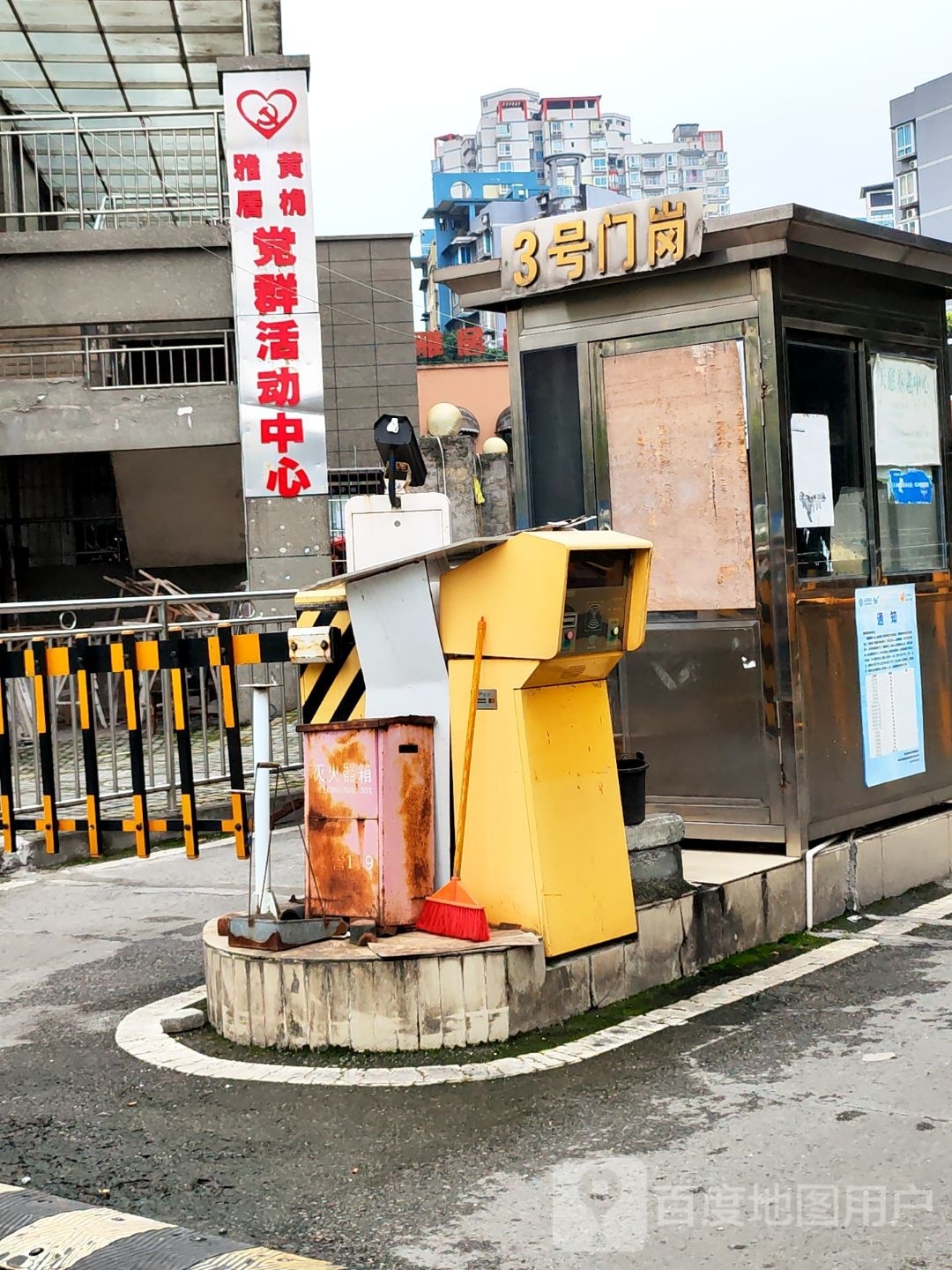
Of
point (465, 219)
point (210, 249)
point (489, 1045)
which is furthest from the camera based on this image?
point (465, 219)

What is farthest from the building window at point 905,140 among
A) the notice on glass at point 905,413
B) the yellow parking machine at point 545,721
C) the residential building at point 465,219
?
the yellow parking machine at point 545,721

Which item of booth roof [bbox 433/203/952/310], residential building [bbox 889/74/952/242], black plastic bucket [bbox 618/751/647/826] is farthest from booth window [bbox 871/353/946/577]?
residential building [bbox 889/74/952/242]

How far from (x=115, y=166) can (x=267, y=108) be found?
22.2 feet

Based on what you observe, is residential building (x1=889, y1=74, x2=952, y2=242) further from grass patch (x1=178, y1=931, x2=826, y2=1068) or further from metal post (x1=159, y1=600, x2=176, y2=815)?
grass patch (x1=178, y1=931, x2=826, y2=1068)

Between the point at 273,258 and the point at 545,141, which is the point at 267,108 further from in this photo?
the point at 545,141

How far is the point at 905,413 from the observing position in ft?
23.4

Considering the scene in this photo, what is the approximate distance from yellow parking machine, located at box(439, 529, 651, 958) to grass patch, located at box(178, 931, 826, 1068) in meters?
0.28

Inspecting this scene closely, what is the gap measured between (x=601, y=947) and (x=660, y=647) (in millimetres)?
1898

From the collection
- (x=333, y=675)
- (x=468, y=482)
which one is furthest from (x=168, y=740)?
(x=468, y=482)

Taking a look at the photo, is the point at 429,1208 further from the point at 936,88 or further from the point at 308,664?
the point at 936,88

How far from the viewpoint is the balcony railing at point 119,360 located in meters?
15.8

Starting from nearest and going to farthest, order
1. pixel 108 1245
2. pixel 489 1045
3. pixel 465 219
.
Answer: pixel 108 1245
pixel 489 1045
pixel 465 219

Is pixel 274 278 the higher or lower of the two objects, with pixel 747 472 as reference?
higher

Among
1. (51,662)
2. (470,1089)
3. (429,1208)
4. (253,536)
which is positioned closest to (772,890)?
(470,1089)
